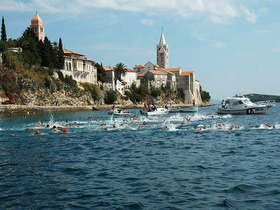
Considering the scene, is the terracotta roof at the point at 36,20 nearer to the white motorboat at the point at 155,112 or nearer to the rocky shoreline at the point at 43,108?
the rocky shoreline at the point at 43,108

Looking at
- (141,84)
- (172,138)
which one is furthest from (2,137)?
(141,84)

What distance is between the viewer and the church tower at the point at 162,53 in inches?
6885

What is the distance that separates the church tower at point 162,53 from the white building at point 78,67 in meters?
69.4

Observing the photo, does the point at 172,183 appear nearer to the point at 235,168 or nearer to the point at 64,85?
the point at 235,168

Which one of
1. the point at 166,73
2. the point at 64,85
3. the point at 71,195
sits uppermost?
the point at 166,73

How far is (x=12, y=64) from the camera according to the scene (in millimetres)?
78062

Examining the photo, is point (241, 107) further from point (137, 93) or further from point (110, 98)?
point (137, 93)

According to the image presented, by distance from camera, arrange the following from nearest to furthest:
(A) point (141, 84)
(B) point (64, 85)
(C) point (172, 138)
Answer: (C) point (172, 138), (B) point (64, 85), (A) point (141, 84)

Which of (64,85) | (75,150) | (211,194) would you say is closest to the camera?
(211,194)

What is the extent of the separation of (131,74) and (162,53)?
4401 centimetres

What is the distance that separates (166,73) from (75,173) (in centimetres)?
14080

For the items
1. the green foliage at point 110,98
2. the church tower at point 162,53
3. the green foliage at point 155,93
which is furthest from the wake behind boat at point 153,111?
the church tower at point 162,53

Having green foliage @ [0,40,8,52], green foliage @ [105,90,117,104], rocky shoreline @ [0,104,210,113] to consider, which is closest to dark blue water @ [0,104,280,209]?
rocky shoreline @ [0,104,210,113]

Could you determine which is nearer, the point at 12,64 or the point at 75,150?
the point at 75,150
